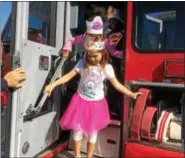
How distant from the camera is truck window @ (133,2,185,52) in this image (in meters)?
2.34

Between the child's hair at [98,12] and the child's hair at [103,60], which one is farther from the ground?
the child's hair at [98,12]

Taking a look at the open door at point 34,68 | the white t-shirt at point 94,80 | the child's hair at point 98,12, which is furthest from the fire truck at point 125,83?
the child's hair at point 98,12


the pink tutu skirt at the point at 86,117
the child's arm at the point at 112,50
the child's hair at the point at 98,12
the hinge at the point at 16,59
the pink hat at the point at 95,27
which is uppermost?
the child's hair at the point at 98,12

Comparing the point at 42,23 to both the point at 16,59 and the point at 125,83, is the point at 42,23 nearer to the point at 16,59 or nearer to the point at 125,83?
the point at 16,59

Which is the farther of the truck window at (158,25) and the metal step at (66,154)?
the metal step at (66,154)

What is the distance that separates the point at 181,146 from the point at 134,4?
1.07 meters

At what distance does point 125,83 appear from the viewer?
240 centimetres

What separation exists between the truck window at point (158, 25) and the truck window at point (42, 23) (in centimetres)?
71

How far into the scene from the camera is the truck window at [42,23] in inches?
95.1

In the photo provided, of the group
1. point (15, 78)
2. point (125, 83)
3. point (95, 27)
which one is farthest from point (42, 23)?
point (125, 83)

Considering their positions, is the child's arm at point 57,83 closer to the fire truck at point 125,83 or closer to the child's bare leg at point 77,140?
the fire truck at point 125,83

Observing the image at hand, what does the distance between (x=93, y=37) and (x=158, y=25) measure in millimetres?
516

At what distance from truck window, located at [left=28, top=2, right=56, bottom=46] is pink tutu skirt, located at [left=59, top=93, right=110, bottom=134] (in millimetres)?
571

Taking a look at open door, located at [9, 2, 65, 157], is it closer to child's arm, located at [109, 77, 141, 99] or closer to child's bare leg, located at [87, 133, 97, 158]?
child's bare leg, located at [87, 133, 97, 158]
